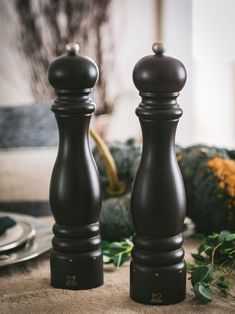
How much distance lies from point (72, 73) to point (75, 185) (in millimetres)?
153

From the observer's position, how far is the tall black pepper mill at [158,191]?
0.83m

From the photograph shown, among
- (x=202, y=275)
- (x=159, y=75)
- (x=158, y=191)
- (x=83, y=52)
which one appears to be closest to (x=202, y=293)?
(x=202, y=275)

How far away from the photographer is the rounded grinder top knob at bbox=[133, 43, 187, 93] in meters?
0.82

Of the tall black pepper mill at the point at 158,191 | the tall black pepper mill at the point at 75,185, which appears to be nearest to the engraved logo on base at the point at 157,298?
the tall black pepper mill at the point at 158,191

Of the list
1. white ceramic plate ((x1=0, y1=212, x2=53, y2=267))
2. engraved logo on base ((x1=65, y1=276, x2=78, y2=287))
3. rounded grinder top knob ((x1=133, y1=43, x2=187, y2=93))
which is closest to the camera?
rounded grinder top knob ((x1=133, y1=43, x2=187, y2=93))

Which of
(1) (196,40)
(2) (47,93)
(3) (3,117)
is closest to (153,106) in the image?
(3) (3,117)

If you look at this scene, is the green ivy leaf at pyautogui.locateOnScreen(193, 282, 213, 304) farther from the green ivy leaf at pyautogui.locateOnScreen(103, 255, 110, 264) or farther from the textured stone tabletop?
the green ivy leaf at pyautogui.locateOnScreen(103, 255, 110, 264)

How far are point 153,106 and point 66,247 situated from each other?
24 centimetres

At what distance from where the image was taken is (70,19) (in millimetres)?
1892

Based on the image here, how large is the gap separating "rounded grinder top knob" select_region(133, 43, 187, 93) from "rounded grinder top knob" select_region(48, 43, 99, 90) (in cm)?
8

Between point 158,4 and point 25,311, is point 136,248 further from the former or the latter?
point 158,4

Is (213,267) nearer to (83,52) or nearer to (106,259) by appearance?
(106,259)

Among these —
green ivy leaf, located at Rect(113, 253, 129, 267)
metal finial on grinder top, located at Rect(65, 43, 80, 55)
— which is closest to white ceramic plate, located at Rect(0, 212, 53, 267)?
green ivy leaf, located at Rect(113, 253, 129, 267)

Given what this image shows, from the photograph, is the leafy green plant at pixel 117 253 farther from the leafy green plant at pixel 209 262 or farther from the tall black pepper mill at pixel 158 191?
the tall black pepper mill at pixel 158 191
